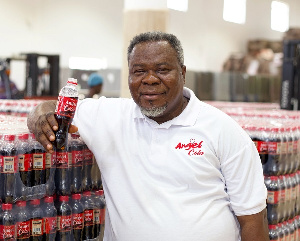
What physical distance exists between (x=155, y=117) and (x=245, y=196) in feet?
2.46

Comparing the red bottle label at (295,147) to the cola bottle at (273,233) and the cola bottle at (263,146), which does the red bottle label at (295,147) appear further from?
the cola bottle at (273,233)

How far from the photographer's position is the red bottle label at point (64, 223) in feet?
12.8

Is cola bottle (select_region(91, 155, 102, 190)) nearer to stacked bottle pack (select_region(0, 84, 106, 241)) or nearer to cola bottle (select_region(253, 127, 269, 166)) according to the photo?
stacked bottle pack (select_region(0, 84, 106, 241))

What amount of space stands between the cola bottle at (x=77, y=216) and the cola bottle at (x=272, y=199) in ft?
5.87

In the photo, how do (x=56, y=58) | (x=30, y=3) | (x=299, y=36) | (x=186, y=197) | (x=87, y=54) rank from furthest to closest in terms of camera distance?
(x=299, y=36), (x=87, y=54), (x=30, y=3), (x=56, y=58), (x=186, y=197)

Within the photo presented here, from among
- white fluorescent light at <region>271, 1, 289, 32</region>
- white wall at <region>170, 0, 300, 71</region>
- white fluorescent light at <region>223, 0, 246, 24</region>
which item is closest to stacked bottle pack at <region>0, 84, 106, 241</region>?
white wall at <region>170, 0, 300, 71</region>

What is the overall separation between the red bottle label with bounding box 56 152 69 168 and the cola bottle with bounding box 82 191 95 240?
343 millimetres

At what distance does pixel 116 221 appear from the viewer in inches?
147

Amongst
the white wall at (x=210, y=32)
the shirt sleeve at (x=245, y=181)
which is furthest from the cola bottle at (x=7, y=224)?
the white wall at (x=210, y=32)

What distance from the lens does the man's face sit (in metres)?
3.52

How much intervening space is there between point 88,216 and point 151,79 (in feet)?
4.01

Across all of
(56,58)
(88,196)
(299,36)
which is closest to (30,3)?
(56,58)

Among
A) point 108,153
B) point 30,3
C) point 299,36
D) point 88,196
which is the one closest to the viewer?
point 108,153

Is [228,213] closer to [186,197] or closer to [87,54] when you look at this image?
[186,197]
